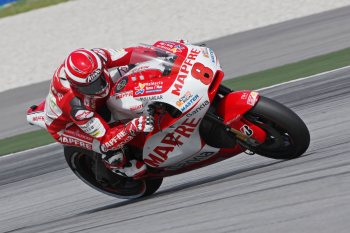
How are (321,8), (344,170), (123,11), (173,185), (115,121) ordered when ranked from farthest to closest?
(123,11)
(321,8)
(173,185)
(115,121)
(344,170)

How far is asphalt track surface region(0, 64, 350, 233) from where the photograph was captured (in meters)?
5.15

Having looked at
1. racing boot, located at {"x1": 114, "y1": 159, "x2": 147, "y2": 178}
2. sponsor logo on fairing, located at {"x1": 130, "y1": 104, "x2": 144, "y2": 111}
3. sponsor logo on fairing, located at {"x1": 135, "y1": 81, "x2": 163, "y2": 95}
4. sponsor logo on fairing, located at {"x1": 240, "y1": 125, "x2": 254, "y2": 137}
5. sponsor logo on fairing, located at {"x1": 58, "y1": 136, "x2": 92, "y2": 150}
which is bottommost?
racing boot, located at {"x1": 114, "y1": 159, "x2": 147, "y2": 178}

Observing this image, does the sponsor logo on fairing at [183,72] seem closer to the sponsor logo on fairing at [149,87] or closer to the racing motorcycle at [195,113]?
the racing motorcycle at [195,113]

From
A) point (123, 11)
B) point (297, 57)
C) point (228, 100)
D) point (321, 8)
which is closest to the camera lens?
point (228, 100)

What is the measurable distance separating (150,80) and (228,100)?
0.62m

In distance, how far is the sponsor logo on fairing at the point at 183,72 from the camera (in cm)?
613

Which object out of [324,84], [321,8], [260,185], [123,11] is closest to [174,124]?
[260,185]

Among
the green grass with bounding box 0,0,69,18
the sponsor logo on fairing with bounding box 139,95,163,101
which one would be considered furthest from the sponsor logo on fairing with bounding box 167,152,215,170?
the green grass with bounding box 0,0,69,18

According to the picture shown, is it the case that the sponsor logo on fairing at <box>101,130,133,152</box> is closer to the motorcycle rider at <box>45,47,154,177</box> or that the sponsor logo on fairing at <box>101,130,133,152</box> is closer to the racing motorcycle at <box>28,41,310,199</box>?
the motorcycle rider at <box>45,47,154,177</box>

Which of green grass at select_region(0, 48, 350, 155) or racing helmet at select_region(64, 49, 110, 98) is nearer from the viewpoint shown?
racing helmet at select_region(64, 49, 110, 98)

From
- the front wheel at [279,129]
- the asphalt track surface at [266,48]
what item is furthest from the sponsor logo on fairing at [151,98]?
the asphalt track surface at [266,48]

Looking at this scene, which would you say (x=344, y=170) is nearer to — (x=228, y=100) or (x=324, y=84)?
(x=228, y=100)

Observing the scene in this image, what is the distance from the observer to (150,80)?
628 cm

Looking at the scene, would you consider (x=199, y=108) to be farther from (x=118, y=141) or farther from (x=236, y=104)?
(x=118, y=141)
